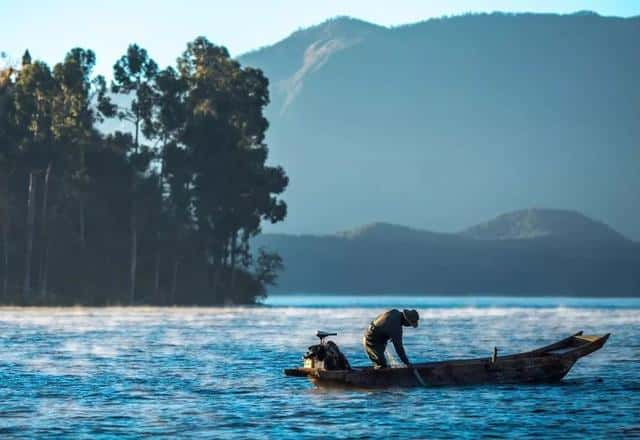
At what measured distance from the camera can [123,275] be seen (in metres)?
138

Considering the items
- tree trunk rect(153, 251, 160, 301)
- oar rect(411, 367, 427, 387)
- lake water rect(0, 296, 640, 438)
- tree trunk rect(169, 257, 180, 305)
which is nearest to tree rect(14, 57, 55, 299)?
tree trunk rect(153, 251, 160, 301)

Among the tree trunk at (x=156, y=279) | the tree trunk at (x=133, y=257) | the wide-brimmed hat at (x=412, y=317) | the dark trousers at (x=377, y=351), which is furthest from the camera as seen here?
the tree trunk at (x=156, y=279)

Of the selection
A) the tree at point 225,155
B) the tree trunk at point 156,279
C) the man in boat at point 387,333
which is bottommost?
the man in boat at point 387,333

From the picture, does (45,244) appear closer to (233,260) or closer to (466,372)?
(233,260)

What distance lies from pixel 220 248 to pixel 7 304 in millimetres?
26590

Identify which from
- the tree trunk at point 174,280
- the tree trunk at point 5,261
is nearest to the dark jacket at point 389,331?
the tree trunk at point 5,261

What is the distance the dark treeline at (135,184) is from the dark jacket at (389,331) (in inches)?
3342

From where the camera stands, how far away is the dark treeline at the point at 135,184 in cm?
13000

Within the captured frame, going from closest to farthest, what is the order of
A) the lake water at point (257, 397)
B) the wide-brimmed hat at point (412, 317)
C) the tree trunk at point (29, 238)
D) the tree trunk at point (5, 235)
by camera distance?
the lake water at point (257, 397), the wide-brimmed hat at point (412, 317), the tree trunk at point (29, 238), the tree trunk at point (5, 235)

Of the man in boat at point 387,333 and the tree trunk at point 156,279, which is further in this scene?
the tree trunk at point 156,279

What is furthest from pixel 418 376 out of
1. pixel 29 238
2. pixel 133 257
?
pixel 133 257

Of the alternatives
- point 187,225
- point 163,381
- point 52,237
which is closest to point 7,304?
point 52,237

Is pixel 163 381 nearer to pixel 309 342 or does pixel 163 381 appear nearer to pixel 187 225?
pixel 309 342

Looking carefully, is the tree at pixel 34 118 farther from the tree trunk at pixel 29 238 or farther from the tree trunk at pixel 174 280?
the tree trunk at pixel 174 280
